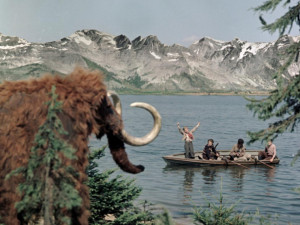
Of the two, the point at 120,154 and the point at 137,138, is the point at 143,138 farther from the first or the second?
the point at 120,154

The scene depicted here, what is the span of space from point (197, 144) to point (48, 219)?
41691 mm

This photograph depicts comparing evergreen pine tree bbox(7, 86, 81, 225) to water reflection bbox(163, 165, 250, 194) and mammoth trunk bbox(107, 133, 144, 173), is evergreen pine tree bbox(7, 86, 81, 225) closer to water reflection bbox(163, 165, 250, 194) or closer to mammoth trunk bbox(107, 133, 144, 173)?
mammoth trunk bbox(107, 133, 144, 173)

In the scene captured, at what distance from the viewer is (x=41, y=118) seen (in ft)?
15.2

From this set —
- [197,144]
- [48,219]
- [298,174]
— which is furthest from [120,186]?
[197,144]

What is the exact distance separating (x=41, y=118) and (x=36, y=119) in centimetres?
6

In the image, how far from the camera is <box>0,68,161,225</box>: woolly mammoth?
4.61 m

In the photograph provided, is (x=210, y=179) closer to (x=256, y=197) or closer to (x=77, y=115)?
(x=256, y=197)

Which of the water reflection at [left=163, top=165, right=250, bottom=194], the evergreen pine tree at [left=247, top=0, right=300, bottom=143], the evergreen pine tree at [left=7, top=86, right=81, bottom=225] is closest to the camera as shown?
the evergreen pine tree at [left=7, top=86, right=81, bottom=225]

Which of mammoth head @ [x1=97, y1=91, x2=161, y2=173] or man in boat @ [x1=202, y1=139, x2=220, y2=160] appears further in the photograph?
man in boat @ [x1=202, y1=139, x2=220, y2=160]

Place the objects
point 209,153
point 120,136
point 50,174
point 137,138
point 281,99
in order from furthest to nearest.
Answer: point 209,153, point 281,99, point 137,138, point 120,136, point 50,174

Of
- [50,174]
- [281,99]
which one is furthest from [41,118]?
[281,99]

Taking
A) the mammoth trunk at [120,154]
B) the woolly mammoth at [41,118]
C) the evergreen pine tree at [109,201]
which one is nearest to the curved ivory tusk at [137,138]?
the mammoth trunk at [120,154]

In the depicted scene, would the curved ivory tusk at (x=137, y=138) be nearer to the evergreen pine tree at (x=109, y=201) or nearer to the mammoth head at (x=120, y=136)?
the mammoth head at (x=120, y=136)

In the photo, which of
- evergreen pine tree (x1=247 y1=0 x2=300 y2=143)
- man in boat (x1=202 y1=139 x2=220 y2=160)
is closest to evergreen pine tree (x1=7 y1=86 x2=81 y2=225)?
evergreen pine tree (x1=247 y1=0 x2=300 y2=143)
